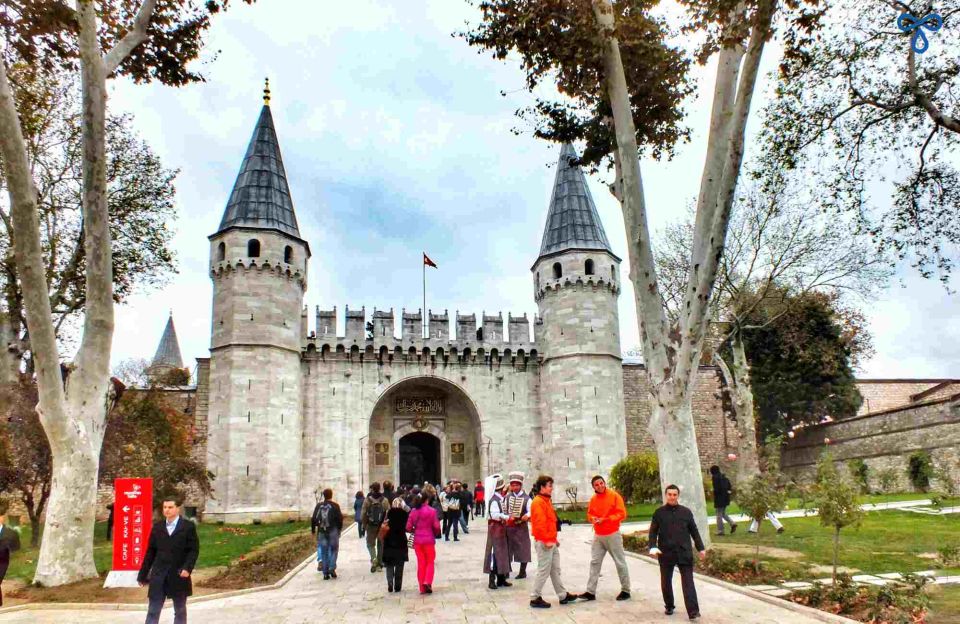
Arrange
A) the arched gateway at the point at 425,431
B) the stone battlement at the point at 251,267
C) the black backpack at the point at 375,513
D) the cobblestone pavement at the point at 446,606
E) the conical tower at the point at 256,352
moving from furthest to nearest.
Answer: the arched gateway at the point at 425,431 → the stone battlement at the point at 251,267 → the conical tower at the point at 256,352 → the black backpack at the point at 375,513 → the cobblestone pavement at the point at 446,606

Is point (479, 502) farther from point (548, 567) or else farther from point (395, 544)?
point (548, 567)

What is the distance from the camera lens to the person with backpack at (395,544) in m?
8.83

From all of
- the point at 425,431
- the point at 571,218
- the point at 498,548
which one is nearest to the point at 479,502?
the point at 425,431

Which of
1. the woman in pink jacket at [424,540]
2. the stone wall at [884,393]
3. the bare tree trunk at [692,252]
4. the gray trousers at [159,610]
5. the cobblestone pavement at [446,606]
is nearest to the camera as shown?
the gray trousers at [159,610]

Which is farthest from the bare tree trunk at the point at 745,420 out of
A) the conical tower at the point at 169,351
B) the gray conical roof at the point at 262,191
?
the conical tower at the point at 169,351

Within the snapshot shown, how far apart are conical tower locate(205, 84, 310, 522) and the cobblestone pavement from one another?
13.1m

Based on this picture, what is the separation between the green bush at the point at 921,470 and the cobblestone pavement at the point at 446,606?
15.5m

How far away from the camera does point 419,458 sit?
29.0 meters

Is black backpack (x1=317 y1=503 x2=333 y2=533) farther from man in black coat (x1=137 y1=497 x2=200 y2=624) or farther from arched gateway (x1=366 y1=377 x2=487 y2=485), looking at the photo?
arched gateway (x1=366 y1=377 x2=487 y2=485)

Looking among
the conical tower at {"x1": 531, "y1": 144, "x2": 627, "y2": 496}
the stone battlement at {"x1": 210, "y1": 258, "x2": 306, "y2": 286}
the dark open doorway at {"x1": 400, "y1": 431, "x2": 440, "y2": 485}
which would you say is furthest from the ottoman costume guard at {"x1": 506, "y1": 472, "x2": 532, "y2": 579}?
the dark open doorway at {"x1": 400, "y1": 431, "x2": 440, "y2": 485}

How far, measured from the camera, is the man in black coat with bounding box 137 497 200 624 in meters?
5.91

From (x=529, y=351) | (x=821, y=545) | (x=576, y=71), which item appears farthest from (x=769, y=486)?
(x=529, y=351)

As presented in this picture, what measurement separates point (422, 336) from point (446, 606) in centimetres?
1976

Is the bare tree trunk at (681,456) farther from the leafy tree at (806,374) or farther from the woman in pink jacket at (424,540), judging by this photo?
the leafy tree at (806,374)
